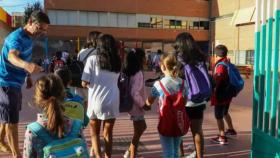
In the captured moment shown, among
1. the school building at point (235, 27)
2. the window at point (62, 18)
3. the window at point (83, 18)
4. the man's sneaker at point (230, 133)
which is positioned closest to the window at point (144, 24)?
the window at point (83, 18)

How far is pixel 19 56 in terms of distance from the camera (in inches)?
174

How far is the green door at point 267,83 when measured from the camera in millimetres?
4312

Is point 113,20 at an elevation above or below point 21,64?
above

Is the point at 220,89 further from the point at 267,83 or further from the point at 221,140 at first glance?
the point at 267,83

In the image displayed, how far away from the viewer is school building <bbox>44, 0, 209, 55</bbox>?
147 feet

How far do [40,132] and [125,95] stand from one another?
233 centimetres

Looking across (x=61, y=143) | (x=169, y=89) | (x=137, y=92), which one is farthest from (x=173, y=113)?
(x=61, y=143)

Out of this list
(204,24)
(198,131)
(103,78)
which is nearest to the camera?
(103,78)

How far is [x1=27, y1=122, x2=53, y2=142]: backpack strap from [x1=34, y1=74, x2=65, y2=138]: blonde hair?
4 centimetres

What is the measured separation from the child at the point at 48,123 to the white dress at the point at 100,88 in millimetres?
1798

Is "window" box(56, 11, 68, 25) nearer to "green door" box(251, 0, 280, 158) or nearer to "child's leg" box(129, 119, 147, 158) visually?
"child's leg" box(129, 119, 147, 158)

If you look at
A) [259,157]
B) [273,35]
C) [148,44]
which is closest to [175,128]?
[259,157]

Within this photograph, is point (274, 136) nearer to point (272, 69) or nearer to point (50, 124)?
point (272, 69)

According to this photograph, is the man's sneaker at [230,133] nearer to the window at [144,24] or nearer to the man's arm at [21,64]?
the man's arm at [21,64]
